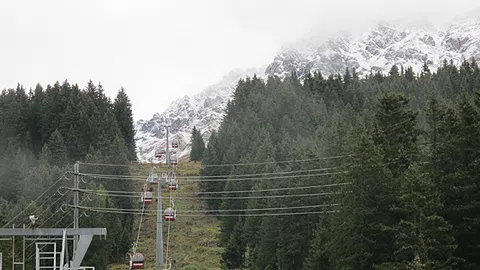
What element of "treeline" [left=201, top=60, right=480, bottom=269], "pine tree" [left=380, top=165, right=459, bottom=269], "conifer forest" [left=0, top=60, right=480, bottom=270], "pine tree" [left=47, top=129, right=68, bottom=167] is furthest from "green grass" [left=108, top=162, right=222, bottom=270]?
"pine tree" [left=380, top=165, right=459, bottom=269]

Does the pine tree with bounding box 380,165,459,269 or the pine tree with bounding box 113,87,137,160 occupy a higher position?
the pine tree with bounding box 113,87,137,160

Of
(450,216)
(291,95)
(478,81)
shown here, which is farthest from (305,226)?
(478,81)

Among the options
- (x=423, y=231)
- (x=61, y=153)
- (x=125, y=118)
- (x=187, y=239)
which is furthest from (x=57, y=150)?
(x=423, y=231)

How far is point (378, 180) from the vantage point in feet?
135

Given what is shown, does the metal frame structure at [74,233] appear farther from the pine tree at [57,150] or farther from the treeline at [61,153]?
the pine tree at [57,150]

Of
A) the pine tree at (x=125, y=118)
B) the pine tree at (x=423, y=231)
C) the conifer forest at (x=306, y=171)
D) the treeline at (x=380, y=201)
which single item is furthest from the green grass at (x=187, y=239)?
the pine tree at (x=423, y=231)

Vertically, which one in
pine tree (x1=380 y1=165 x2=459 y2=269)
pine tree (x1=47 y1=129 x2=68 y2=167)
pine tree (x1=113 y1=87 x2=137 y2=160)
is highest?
pine tree (x1=113 y1=87 x2=137 y2=160)

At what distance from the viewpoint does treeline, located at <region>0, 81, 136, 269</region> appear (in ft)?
218

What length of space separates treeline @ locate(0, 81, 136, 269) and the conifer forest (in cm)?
24

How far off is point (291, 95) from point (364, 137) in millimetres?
83035

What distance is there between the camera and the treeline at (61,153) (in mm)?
66375

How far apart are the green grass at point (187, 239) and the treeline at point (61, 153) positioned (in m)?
3.96

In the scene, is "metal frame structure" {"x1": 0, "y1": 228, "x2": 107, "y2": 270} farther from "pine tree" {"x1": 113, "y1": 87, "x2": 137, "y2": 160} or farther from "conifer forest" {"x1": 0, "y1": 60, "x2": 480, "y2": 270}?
"pine tree" {"x1": 113, "y1": 87, "x2": 137, "y2": 160}

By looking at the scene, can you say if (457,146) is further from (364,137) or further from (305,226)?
(305,226)
